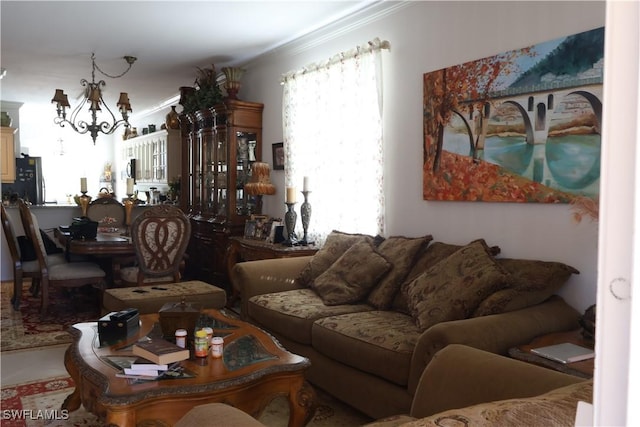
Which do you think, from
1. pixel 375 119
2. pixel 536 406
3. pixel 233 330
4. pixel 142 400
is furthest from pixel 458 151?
pixel 536 406

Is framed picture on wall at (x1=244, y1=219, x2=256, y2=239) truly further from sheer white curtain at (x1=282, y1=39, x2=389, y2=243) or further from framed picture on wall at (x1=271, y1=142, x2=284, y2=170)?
framed picture on wall at (x1=271, y1=142, x2=284, y2=170)

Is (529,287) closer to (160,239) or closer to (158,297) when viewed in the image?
(158,297)

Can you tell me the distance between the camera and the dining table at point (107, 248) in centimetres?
485

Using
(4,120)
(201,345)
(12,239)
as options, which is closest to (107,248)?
(12,239)

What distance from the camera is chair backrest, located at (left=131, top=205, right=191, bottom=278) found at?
4660 mm

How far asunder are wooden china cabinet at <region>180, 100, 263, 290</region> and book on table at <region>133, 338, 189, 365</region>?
357cm

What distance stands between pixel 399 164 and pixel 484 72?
0.96m

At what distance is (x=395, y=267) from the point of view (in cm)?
349

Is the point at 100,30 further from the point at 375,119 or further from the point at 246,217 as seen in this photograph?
the point at 375,119

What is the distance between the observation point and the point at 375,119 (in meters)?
4.16

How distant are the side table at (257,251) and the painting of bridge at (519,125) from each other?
129 centimetres

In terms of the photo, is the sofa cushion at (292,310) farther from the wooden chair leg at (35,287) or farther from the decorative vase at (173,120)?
the decorative vase at (173,120)

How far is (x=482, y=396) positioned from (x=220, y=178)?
4870 mm

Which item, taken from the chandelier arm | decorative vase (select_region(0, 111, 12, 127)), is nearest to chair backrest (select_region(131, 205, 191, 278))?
the chandelier arm
